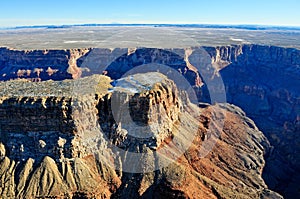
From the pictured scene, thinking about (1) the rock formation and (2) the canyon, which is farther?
(2) the canyon

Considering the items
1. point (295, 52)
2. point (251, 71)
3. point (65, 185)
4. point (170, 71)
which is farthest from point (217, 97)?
point (65, 185)

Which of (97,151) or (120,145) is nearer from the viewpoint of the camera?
(97,151)

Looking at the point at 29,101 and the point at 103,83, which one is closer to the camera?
the point at 29,101

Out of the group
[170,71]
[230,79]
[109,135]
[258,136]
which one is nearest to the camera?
[109,135]

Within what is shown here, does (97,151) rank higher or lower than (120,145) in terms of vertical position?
lower

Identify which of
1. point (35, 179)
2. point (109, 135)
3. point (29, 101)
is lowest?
point (35, 179)

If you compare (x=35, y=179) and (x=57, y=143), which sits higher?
(x=57, y=143)

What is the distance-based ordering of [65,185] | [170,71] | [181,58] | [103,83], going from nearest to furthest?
[65,185] < [103,83] < [170,71] < [181,58]

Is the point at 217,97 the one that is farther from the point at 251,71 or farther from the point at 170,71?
the point at 251,71

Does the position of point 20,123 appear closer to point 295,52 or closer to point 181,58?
point 181,58

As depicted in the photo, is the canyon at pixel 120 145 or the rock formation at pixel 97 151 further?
the canyon at pixel 120 145
